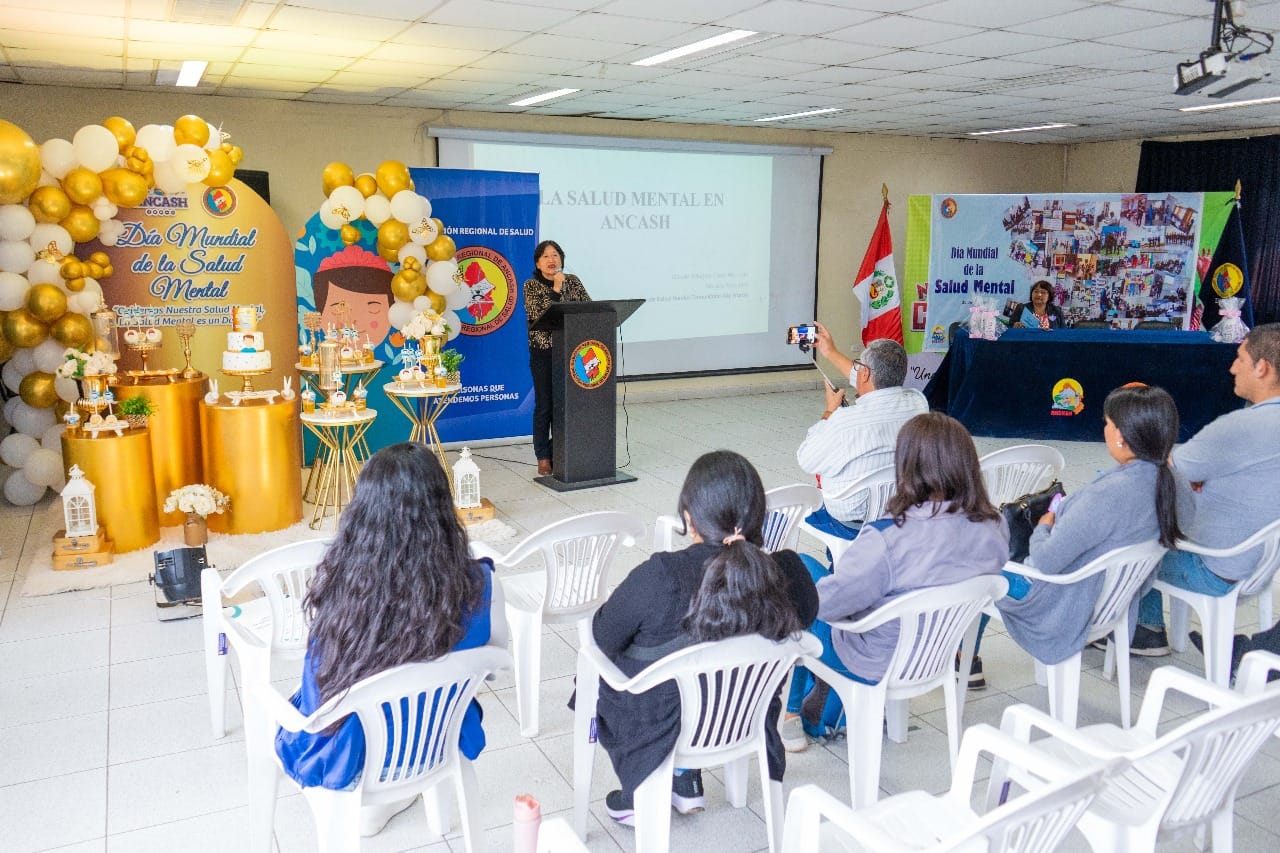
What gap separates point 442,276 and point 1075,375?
5.07 metres

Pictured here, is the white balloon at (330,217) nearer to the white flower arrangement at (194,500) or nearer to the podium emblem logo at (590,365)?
the podium emblem logo at (590,365)

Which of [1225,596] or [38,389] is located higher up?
[38,389]

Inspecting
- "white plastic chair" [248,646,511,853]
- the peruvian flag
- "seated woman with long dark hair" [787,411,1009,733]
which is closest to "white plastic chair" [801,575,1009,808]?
"seated woman with long dark hair" [787,411,1009,733]

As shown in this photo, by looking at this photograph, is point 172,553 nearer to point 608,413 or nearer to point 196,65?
point 608,413

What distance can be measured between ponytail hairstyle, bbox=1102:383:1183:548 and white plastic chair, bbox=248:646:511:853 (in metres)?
2.04

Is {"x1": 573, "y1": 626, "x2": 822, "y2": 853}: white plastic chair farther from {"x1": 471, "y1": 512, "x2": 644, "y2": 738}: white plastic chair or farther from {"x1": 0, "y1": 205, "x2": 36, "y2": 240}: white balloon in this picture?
{"x1": 0, "y1": 205, "x2": 36, "y2": 240}: white balloon

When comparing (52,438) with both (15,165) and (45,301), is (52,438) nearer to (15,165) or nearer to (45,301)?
(45,301)

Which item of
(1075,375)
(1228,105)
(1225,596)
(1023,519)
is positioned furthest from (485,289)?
(1228,105)

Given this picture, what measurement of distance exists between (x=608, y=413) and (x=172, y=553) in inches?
116

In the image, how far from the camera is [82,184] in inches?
214

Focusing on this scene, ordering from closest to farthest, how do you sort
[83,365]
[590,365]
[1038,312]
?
1. [83,365]
2. [590,365]
3. [1038,312]

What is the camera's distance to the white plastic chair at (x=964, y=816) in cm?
153

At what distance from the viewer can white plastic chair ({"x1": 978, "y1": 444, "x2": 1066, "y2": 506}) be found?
162 inches

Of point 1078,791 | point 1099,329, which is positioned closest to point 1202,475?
point 1078,791
